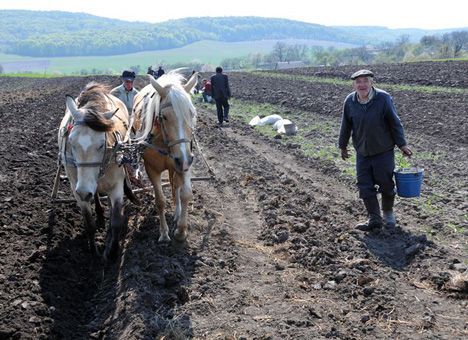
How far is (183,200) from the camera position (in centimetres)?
626

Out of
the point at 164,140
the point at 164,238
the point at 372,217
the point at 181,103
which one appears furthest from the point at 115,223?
the point at 372,217

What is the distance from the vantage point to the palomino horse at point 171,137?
5.73m

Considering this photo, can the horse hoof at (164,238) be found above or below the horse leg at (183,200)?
below

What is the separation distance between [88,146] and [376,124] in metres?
3.24

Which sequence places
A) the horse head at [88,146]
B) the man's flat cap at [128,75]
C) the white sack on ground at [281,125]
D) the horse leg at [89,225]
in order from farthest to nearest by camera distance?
the white sack on ground at [281,125] < the man's flat cap at [128,75] < the horse leg at [89,225] < the horse head at [88,146]

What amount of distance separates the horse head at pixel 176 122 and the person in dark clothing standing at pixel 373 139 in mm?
1957

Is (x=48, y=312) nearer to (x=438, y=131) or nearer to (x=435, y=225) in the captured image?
(x=435, y=225)

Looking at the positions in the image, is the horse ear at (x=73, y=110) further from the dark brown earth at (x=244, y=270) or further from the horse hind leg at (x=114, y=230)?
the dark brown earth at (x=244, y=270)

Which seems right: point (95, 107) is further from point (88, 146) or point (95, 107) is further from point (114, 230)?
point (114, 230)

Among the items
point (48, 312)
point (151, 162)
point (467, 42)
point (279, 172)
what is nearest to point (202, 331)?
point (48, 312)

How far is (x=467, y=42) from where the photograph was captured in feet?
343

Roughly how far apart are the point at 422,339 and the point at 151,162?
3544 millimetres

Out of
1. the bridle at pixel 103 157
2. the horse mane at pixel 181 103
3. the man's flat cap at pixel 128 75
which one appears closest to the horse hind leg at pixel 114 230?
the bridle at pixel 103 157

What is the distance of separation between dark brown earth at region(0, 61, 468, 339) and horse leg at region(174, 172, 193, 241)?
157mm
